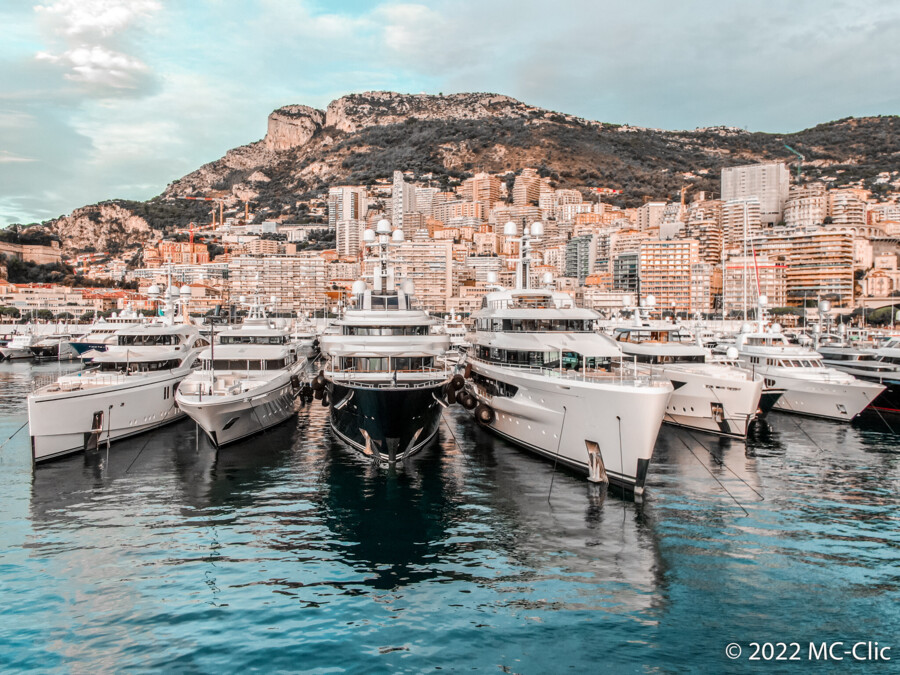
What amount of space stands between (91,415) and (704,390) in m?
25.9

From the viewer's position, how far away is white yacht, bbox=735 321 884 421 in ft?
95.2

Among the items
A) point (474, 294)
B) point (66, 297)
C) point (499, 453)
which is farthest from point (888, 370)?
point (66, 297)

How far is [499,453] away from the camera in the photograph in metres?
23.3

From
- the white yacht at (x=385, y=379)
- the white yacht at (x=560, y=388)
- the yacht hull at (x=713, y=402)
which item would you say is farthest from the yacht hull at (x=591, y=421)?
the yacht hull at (x=713, y=402)

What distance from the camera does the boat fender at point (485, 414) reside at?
25.6 metres

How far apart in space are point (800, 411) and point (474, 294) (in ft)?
312

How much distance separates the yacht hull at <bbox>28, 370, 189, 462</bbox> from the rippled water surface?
793mm

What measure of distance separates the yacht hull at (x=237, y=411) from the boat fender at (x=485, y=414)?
905cm

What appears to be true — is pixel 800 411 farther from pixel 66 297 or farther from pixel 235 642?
pixel 66 297

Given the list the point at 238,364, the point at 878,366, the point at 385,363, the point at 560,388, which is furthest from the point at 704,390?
the point at 238,364

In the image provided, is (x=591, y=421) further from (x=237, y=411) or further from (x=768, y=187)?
(x=768, y=187)

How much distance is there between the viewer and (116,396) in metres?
23.8

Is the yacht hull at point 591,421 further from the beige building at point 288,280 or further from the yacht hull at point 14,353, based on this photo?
the beige building at point 288,280

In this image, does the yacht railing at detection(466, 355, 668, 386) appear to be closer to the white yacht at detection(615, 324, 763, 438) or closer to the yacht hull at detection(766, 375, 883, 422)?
the white yacht at detection(615, 324, 763, 438)
